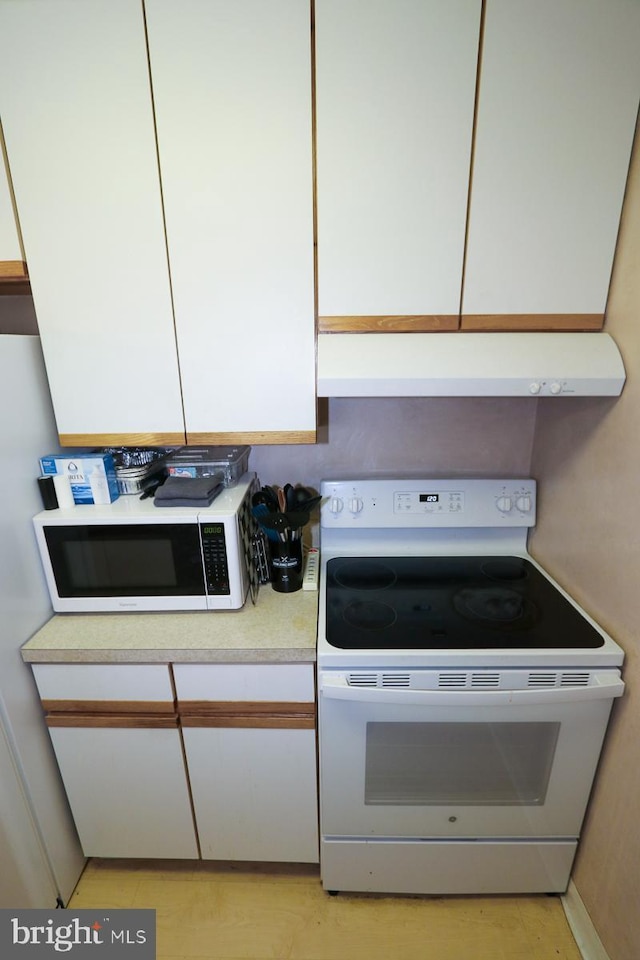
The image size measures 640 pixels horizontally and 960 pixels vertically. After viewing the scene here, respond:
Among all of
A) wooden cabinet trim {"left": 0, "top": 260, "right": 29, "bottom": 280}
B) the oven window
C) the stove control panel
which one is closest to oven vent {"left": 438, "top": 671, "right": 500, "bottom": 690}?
the oven window

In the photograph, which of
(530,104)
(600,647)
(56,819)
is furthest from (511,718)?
(530,104)

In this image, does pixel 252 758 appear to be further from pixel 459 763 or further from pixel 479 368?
pixel 479 368

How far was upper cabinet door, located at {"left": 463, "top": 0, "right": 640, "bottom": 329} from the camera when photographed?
2.98 feet

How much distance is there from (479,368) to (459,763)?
3.56 ft

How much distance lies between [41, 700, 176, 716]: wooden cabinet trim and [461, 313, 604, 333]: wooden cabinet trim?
4.46ft

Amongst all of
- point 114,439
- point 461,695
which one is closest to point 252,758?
point 461,695

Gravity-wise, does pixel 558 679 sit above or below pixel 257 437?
below

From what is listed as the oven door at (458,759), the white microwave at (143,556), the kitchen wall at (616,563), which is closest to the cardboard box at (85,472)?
the white microwave at (143,556)

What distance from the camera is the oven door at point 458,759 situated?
3.41 ft

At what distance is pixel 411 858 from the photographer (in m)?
1.22

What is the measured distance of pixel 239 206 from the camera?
1.02 metres

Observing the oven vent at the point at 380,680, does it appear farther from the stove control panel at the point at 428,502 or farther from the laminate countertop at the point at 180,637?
the stove control panel at the point at 428,502

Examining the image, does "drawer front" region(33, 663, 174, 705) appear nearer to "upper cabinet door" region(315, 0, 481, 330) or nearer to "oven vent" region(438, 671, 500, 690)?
"oven vent" region(438, 671, 500, 690)

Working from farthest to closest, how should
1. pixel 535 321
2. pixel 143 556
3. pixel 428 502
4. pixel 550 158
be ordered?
pixel 428 502 → pixel 143 556 → pixel 535 321 → pixel 550 158
